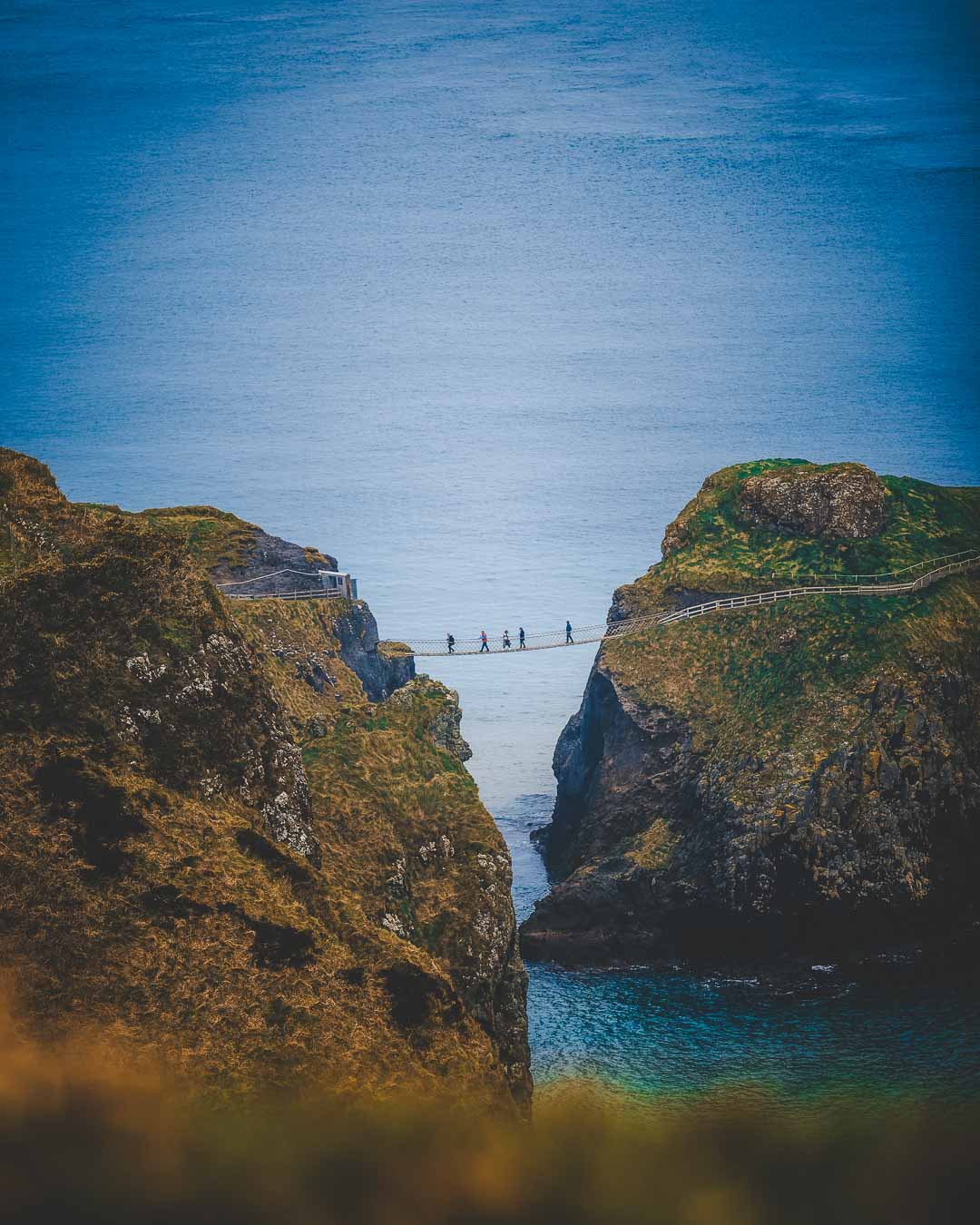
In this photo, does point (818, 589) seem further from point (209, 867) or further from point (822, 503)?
point (209, 867)

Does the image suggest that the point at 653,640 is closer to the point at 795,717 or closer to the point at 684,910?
the point at 795,717

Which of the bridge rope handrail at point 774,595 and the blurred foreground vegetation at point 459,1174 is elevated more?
the bridge rope handrail at point 774,595

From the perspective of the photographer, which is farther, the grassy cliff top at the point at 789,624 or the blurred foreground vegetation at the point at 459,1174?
the grassy cliff top at the point at 789,624

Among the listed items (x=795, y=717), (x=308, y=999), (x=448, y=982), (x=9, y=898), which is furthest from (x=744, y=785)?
(x=9, y=898)

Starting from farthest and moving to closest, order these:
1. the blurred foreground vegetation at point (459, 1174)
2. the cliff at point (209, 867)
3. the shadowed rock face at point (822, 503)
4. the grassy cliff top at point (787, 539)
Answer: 1. the shadowed rock face at point (822, 503)
2. the grassy cliff top at point (787, 539)
3. the cliff at point (209, 867)
4. the blurred foreground vegetation at point (459, 1174)

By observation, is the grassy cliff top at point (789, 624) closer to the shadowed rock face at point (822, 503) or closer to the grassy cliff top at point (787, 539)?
the grassy cliff top at point (787, 539)

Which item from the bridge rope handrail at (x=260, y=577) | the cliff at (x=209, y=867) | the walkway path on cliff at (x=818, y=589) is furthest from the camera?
the walkway path on cliff at (x=818, y=589)

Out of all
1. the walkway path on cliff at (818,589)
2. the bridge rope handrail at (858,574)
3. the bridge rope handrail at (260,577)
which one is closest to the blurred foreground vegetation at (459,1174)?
the bridge rope handrail at (260,577)

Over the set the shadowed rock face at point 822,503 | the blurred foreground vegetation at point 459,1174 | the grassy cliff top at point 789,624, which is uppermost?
the shadowed rock face at point 822,503
